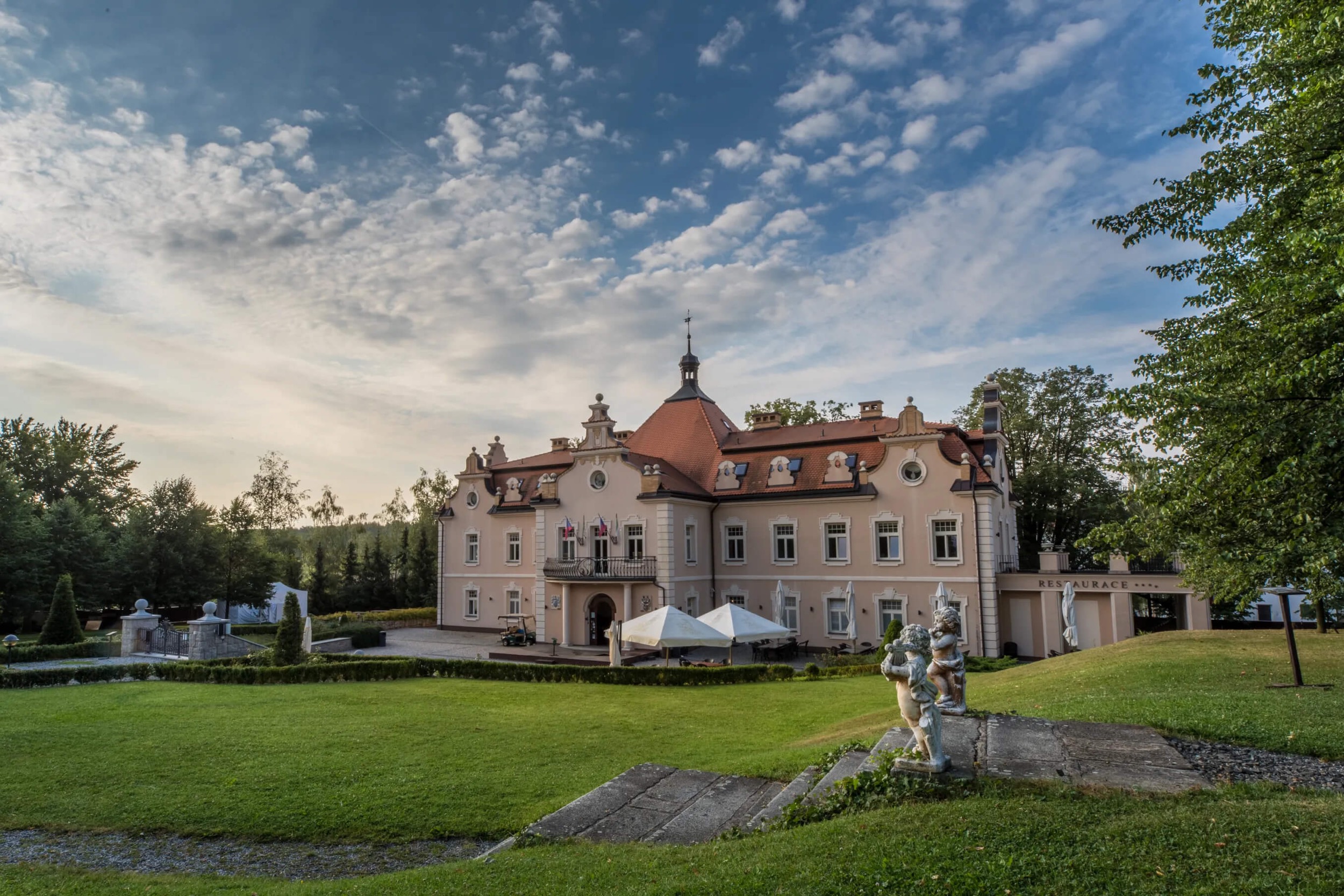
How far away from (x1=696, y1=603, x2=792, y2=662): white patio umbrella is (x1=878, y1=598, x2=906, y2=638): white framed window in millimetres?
7396

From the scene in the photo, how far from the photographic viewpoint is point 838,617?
88.9 feet

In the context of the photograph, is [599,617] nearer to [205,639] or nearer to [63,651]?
[205,639]

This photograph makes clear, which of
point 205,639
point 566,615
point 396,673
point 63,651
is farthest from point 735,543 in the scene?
point 63,651

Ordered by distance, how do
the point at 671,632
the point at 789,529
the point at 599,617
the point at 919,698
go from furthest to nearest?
the point at 599,617 → the point at 789,529 → the point at 671,632 → the point at 919,698

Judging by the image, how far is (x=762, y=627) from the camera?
19.9 meters

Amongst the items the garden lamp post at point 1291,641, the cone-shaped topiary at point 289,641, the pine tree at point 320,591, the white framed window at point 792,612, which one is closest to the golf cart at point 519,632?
the cone-shaped topiary at point 289,641

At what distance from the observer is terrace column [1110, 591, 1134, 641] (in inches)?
914

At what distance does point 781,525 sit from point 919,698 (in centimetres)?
2221

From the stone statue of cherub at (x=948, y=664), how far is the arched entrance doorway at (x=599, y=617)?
2146 centimetres

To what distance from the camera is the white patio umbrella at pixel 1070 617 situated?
22047 millimetres

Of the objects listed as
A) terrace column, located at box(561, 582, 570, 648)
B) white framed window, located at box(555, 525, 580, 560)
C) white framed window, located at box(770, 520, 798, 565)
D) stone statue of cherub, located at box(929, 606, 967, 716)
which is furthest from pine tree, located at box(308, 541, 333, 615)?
stone statue of cherub, located at box(929, 606, 967, 716)

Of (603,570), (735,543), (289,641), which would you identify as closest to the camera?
(289,641)

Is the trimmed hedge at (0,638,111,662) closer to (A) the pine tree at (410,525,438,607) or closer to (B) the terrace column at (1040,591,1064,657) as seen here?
(A) the pine tree at (410,525,438,607)

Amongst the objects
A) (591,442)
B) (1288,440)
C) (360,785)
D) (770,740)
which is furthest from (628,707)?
(591,442)
